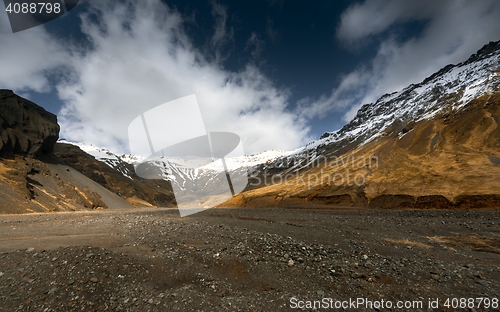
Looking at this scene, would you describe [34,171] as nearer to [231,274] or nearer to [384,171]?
[231,274]

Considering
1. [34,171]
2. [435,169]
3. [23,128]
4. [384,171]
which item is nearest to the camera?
[435,169]

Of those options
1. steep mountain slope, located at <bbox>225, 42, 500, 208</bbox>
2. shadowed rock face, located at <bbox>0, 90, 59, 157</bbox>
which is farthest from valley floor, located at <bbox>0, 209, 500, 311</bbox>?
shadowed rock face, located at <bbox>0, 90, 59, 157</bbox>

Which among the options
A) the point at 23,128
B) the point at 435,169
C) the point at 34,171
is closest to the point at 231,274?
the point at 435,169

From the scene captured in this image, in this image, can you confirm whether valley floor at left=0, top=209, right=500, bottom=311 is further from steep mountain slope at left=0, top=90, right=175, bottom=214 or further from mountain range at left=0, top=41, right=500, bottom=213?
steep mountain slope at left=0, top=90, right=175, bottom=214

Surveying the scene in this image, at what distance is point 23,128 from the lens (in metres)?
53.7

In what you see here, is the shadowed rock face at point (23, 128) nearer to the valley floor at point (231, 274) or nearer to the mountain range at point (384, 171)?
the mountain range at point (384, 171)

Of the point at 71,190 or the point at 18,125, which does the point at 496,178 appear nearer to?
the point at 71,190

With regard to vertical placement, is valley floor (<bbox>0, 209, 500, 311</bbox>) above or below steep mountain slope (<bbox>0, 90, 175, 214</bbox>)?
below

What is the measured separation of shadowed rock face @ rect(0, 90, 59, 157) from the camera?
48.0m

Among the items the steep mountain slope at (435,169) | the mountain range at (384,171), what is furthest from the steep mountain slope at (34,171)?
the steep mountain slope at (435,169)

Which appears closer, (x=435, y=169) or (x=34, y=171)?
(x=435, y=169)

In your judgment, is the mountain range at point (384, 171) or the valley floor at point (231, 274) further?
the mountain range at point (384, 171)

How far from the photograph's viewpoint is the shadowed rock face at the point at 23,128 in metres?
48.0

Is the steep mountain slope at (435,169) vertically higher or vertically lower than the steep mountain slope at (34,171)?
lower
